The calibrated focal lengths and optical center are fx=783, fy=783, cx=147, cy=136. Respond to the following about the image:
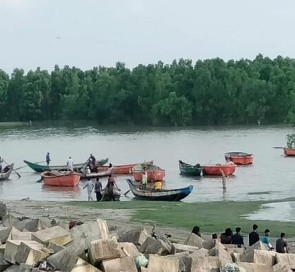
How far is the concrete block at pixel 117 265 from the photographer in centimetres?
1617

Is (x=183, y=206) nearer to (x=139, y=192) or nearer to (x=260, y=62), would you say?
(x=139, y=192)

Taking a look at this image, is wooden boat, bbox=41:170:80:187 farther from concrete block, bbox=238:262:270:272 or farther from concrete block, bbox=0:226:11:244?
concrete block, bbox=238:262:270:272

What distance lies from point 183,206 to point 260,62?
12577cm

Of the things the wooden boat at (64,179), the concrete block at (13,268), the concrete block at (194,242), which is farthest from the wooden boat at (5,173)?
the concrete block at (13,268)

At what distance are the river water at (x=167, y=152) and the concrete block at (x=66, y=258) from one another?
2647 cm

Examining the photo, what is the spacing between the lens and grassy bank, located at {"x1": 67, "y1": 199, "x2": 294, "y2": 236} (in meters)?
28.5

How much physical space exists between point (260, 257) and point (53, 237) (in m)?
4.84

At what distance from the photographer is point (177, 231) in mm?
27281

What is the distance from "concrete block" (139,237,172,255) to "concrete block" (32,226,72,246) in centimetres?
182

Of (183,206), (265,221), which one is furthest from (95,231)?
(183,206)

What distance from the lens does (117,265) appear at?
53.2 feet

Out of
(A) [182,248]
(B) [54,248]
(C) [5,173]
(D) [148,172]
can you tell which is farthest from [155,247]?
(C) [5,173]

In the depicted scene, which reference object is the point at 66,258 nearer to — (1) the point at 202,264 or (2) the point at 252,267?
(1) the point at 202,264

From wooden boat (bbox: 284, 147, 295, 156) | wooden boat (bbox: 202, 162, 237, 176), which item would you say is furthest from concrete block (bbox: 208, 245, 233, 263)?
wooden boat (bbox: 284, 147, 295, 156)
